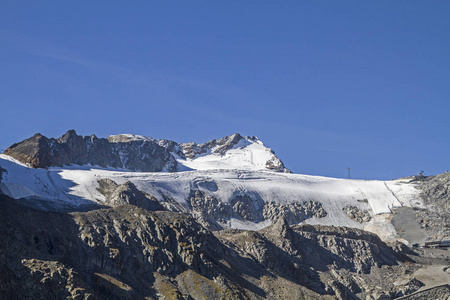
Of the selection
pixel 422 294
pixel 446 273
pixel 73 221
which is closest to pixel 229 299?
pixel 73 221

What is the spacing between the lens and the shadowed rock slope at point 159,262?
114m

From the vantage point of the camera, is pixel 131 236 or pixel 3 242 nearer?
pixel 3 242

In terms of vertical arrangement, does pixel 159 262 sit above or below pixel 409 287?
above

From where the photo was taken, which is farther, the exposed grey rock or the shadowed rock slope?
the exposed grey rock

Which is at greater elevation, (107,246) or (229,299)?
(107,246)

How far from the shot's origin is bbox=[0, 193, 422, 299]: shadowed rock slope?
375 ft

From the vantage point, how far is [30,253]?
4631 inches

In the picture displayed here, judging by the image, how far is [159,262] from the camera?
14862 cm

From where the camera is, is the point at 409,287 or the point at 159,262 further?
the point at 409,287

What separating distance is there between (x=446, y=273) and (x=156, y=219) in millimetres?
80058

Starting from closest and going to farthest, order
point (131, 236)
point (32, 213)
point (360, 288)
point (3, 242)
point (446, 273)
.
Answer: point (3, 242)
point (32, 213)
point (131, 236)
point (360, 288)
point (446, 273)

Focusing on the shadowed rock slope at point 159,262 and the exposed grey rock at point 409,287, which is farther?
the exposed grey rock at point 409,287

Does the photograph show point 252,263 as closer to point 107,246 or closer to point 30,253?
point 107,246

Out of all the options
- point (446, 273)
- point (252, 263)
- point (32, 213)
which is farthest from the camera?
point (446, 273)
